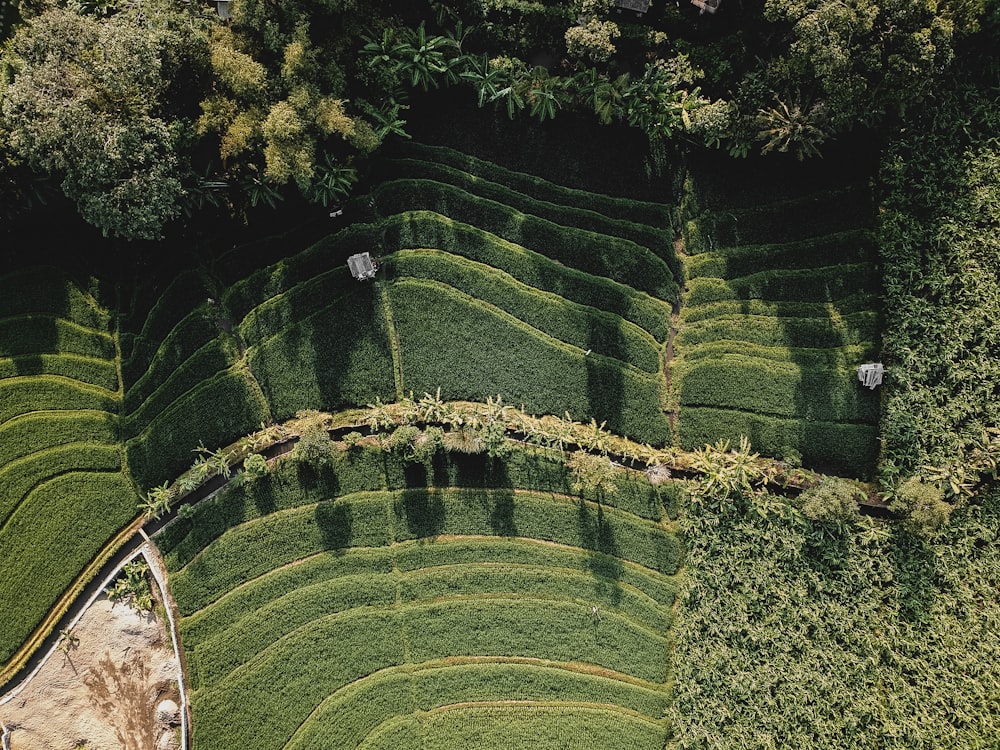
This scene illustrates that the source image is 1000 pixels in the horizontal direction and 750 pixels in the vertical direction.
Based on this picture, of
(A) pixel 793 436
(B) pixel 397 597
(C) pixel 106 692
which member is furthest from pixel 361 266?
(C) pixel 106 692

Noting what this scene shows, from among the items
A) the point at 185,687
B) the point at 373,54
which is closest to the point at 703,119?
the point at 373,54

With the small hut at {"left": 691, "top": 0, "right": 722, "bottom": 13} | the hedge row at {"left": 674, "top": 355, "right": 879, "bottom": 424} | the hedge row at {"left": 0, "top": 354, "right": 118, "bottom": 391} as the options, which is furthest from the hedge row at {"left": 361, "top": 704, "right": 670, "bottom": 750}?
the small hut at {"left": 691, "top": 0, "right": 722, "bottom": 13}

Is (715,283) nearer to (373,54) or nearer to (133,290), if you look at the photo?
(373,54)

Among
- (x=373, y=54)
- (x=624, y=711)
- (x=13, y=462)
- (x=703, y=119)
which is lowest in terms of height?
(x=624, y=711)

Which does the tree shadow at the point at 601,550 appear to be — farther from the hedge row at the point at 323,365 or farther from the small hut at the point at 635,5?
the small hut at the point at 635,5

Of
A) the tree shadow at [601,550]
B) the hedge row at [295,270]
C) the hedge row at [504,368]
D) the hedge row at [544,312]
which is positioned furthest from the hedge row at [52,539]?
the tree shadow at [601,550]

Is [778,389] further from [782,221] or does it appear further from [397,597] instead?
[397,597]

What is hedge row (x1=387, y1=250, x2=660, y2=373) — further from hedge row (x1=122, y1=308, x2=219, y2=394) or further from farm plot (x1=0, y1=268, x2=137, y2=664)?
farm plot (x1=0, y1=268, x2=137, y2=664)
